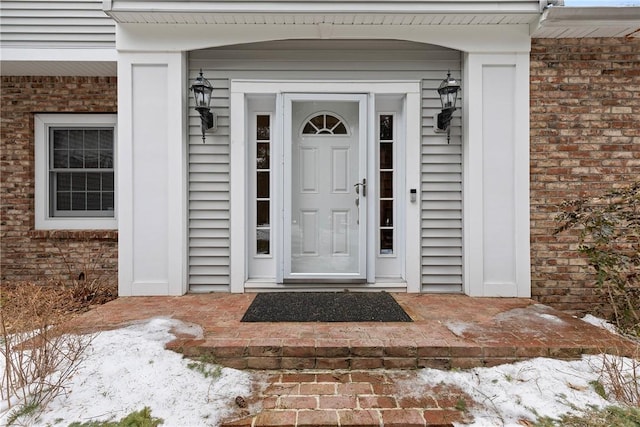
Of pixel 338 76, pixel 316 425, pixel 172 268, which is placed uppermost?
pixel 338 76

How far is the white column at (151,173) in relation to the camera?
367 centimetres

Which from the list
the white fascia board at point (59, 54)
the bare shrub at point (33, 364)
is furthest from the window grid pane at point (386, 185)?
the white fascia board at point (59, 54)

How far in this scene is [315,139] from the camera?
3.94m

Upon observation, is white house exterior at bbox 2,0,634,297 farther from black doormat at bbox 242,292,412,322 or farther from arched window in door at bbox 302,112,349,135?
black doormat at bbox 242,292,412,322

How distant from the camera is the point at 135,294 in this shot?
3.68 meters

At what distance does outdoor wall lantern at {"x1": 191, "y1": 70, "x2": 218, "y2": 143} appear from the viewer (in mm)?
3536

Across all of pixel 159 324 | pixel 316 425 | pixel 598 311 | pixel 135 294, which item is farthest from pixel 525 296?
pixel 135 294

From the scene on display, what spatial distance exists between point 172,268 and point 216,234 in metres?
0.56

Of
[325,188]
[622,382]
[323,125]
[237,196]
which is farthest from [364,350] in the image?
[323,125]

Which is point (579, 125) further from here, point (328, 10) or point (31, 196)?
point (31, 196)

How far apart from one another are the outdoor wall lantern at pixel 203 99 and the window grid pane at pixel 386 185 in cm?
185

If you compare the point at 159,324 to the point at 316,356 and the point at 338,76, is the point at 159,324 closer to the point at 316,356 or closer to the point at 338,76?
the point at 316,356

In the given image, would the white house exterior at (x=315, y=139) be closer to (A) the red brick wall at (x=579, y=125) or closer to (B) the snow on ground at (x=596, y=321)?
(A) the red brick wall at (x=579, y=125)

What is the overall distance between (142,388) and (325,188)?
2541mm
